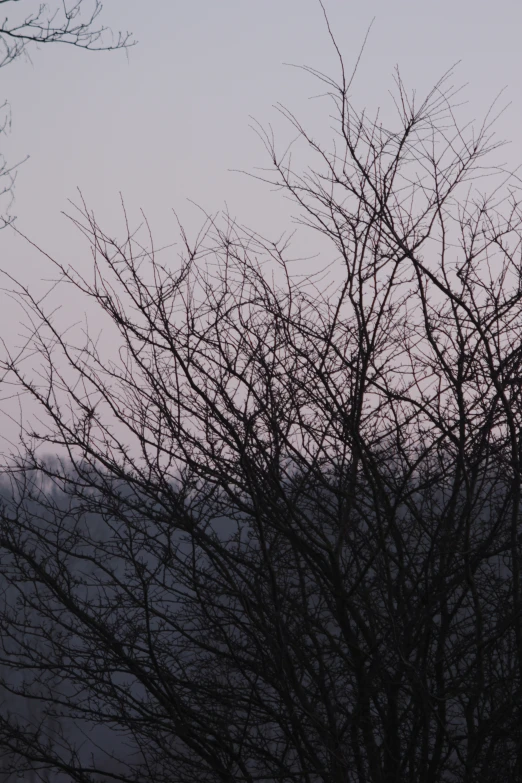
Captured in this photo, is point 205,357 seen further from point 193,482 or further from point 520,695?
point 520,695

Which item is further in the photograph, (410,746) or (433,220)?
(433,220)

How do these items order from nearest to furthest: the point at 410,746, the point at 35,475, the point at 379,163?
the point at 410,746 → the point at 379,163 → the point at 35,475

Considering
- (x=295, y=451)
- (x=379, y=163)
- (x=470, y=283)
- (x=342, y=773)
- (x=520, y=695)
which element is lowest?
(x=342, y=773)

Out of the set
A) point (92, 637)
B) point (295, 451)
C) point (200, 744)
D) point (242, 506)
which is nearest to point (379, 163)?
point (295, 451)

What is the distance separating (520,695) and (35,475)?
7.80 feet

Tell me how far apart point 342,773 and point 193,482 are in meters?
1.26

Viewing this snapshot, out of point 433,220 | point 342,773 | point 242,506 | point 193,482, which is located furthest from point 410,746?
point 433,220

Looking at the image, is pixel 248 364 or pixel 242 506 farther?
pixel 248 364

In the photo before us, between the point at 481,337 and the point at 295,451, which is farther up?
the point at 481,337

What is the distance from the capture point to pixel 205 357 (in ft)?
10.9

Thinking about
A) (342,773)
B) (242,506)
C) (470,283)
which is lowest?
(342,773)

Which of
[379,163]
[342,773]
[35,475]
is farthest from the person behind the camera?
[35,475]

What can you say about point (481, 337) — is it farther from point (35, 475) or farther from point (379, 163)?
point (35, 475)

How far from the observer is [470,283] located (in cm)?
343
